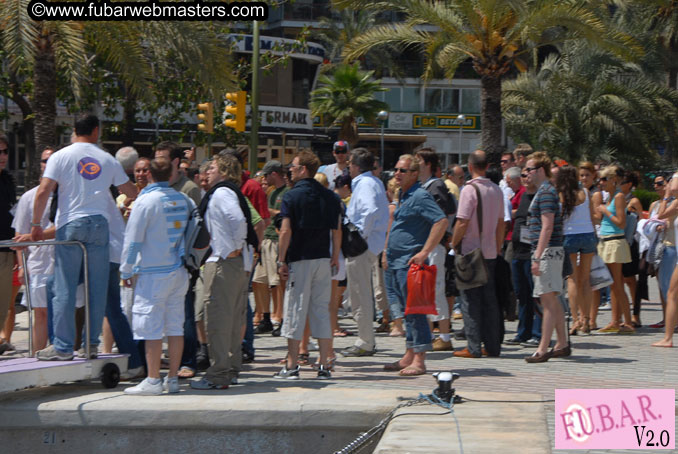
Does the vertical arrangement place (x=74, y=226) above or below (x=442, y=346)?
above

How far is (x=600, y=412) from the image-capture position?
5.79m

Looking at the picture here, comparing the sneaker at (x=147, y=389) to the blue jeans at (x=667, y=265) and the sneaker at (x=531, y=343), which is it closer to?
the sneaker at (x=531, y=343)

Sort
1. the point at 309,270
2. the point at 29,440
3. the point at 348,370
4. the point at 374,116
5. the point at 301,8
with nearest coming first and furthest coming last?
1. the point at 29,440
2. the point at 309,270
3. the point at 348,370
4. the point at 374,116
5. the point at 301,8

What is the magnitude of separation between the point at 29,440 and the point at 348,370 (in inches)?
109

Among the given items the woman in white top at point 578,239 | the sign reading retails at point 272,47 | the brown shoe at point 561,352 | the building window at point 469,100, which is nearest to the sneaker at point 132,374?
the brown shoe at point 561,352

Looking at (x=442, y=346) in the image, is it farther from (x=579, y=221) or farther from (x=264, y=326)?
(x=264, y=326)

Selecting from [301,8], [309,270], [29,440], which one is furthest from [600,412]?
[301,8]

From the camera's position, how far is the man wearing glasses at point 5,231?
28.1 feet

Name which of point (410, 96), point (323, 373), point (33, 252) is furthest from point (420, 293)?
point (410, 96)

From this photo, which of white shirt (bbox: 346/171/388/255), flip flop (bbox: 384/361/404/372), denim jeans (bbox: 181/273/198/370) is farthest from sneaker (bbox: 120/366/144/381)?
white shirt (bbox: 346/171/388/255)

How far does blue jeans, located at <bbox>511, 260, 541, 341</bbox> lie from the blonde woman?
125 centimetres

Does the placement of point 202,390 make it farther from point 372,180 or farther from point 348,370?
point 372,180

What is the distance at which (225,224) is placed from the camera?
7.27 metres

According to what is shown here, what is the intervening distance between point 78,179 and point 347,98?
41118mm
